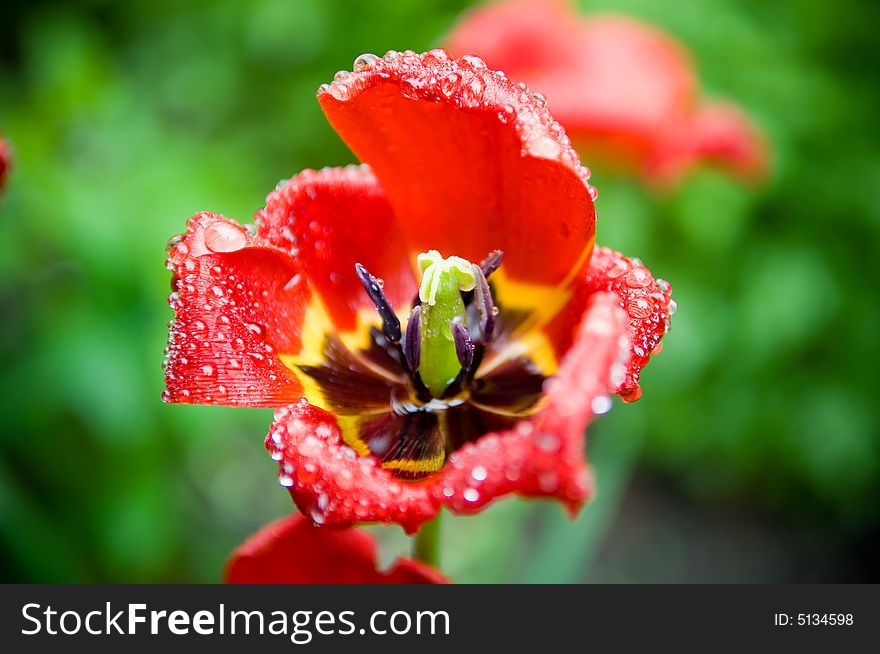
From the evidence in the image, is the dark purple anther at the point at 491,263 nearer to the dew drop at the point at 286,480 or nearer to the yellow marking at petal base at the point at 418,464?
the yellow marking at petal base at the point at 418,464

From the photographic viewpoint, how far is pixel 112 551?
5.44 feet

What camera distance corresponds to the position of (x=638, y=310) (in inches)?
23.9

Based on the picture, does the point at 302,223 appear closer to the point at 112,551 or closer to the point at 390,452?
the point at 390,452

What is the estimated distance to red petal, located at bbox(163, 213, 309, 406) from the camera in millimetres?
584

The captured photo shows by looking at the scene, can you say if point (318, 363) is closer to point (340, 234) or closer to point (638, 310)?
point (340, 234)

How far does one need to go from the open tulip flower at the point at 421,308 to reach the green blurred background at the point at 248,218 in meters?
0.68

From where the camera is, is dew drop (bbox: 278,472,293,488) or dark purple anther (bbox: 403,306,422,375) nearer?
dew drop (bbox: 278,472,293,488)

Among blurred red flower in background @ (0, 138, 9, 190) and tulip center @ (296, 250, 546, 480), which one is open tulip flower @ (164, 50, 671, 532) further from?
blurred red flower in background @ (0, 138, 9, 190)

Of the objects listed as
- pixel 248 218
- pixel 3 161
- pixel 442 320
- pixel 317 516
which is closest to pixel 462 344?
pixel 442 320

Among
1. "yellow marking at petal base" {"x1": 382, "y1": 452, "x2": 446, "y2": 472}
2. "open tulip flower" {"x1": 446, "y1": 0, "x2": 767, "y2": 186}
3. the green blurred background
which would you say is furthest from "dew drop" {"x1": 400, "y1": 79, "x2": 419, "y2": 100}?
"open tulip flower" {"x1": 446, "y1": 0, "x2": 767, "y2": 186}

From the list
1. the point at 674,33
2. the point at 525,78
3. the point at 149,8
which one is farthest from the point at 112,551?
the point at 674,33

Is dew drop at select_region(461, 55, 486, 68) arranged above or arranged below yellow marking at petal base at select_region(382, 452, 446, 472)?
above

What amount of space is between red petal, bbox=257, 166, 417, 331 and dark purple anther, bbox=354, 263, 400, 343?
0.02 metres

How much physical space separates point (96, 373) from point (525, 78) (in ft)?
3.01
